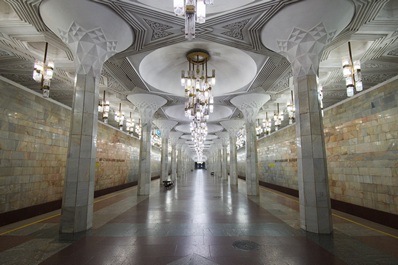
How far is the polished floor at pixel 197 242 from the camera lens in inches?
165

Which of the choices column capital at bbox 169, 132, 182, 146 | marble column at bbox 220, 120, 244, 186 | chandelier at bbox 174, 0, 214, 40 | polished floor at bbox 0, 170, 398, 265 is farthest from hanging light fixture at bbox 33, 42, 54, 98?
column capital at bbox 169, 132, 182, 146

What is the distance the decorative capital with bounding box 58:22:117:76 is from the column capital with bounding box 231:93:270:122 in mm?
7858

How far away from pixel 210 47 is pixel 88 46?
469cm

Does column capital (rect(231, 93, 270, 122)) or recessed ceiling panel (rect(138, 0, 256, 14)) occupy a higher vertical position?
recessed ceiling panel (rect(138, 0, 256, 14))

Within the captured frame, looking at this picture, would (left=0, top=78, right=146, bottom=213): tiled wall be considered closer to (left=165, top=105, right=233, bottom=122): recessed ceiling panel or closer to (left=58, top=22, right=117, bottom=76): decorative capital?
(left=58, top=22, right=117, bottom=76): decorative capital

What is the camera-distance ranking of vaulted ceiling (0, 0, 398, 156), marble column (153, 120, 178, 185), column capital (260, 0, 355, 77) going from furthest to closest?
marble column (153, 120, 178, 185) → vaulted ceiling (0, 0, 398, 156) → column capital (260, 0, 355, 77)

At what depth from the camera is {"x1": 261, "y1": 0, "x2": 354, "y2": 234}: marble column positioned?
5.70 m

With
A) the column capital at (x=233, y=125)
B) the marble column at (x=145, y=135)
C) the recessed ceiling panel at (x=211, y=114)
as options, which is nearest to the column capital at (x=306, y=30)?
the marble column at (x=145, y=135)

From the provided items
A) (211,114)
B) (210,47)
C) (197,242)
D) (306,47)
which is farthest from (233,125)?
(197,242)

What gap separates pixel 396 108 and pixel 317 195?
5.14 meters

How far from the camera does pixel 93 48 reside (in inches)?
247

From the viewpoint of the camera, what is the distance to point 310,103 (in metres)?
6.23

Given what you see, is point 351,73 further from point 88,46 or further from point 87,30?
point 88,46

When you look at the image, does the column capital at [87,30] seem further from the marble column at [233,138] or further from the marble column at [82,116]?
the marble column at [233,138]
